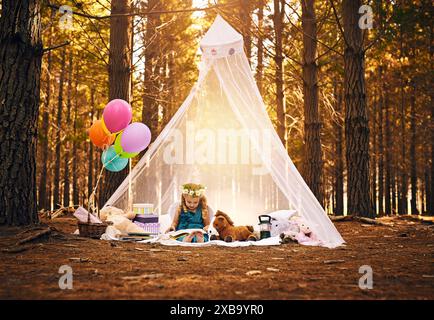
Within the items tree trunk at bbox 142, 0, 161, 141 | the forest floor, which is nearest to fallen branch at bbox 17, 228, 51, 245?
the forest floor

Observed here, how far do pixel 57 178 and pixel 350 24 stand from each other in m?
11.5

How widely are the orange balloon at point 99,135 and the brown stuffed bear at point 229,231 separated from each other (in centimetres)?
218

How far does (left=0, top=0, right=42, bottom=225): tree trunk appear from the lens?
5219 millimetres

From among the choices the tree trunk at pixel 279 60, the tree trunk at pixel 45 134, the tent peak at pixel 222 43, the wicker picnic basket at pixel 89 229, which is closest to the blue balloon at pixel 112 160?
the wicker picnic basket at pixel 89 229

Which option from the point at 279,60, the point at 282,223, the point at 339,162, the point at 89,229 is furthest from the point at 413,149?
the point at 89,229

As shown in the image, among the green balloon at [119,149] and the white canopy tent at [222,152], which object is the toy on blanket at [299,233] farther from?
the green balloon at [119,149]

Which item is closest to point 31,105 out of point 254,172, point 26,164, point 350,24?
point 26,164

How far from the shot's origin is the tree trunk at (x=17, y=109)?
5219mm

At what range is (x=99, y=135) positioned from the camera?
23.4 ft

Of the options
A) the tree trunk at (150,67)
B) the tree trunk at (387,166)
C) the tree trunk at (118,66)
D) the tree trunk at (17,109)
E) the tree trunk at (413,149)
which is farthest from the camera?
the tree trunk at (387,166)

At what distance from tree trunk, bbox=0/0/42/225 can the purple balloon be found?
155 centimetres

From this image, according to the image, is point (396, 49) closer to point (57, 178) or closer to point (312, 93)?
point (312, 93)

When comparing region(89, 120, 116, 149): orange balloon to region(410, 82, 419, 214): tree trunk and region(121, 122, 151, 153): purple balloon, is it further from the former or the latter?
region(410, 82, 419, 214): tree trunk

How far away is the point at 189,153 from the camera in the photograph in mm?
8391
